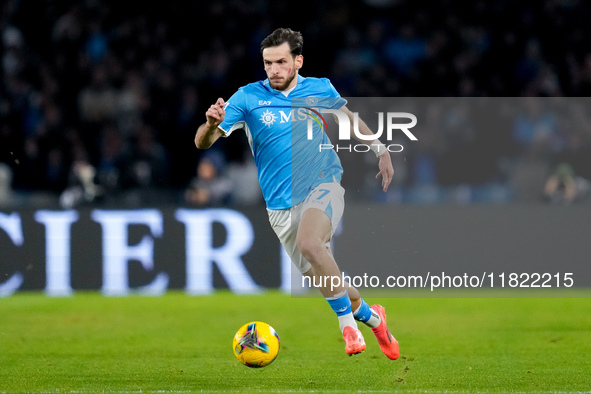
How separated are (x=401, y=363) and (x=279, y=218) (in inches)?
56.2

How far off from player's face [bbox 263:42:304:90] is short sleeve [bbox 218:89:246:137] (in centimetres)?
24

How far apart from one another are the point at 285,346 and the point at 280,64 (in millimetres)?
2577

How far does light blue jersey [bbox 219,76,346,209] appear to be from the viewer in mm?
6270

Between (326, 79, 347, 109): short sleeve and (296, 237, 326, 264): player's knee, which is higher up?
(326, 79, 347, 109): short sleeve

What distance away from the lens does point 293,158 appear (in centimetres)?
633

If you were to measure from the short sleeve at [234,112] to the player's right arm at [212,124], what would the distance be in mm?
141

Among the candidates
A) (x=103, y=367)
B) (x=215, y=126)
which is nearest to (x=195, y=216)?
(x=103, y=367)

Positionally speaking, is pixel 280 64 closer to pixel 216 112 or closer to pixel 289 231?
pixel 216 112

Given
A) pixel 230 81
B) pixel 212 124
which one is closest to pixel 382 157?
pixel 212 124

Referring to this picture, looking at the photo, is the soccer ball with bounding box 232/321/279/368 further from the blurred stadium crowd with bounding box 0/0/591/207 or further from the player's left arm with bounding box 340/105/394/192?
the blurred stadium crowd with bounding box 0/0/591/207

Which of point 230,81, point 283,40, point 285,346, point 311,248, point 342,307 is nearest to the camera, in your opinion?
point 311,248

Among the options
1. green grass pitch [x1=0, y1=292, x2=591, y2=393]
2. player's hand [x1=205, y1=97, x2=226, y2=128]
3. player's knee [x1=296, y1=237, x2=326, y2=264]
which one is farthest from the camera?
green grass pitch [x1=0, y1=292, x2=591, y2=393]

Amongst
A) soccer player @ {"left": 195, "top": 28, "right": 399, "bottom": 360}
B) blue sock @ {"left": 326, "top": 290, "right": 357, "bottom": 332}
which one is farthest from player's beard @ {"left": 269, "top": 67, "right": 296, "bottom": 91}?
blue sock @ {"left": 326, "top": 290, "right": 357, "bottom": 332}

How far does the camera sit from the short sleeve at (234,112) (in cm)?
620
